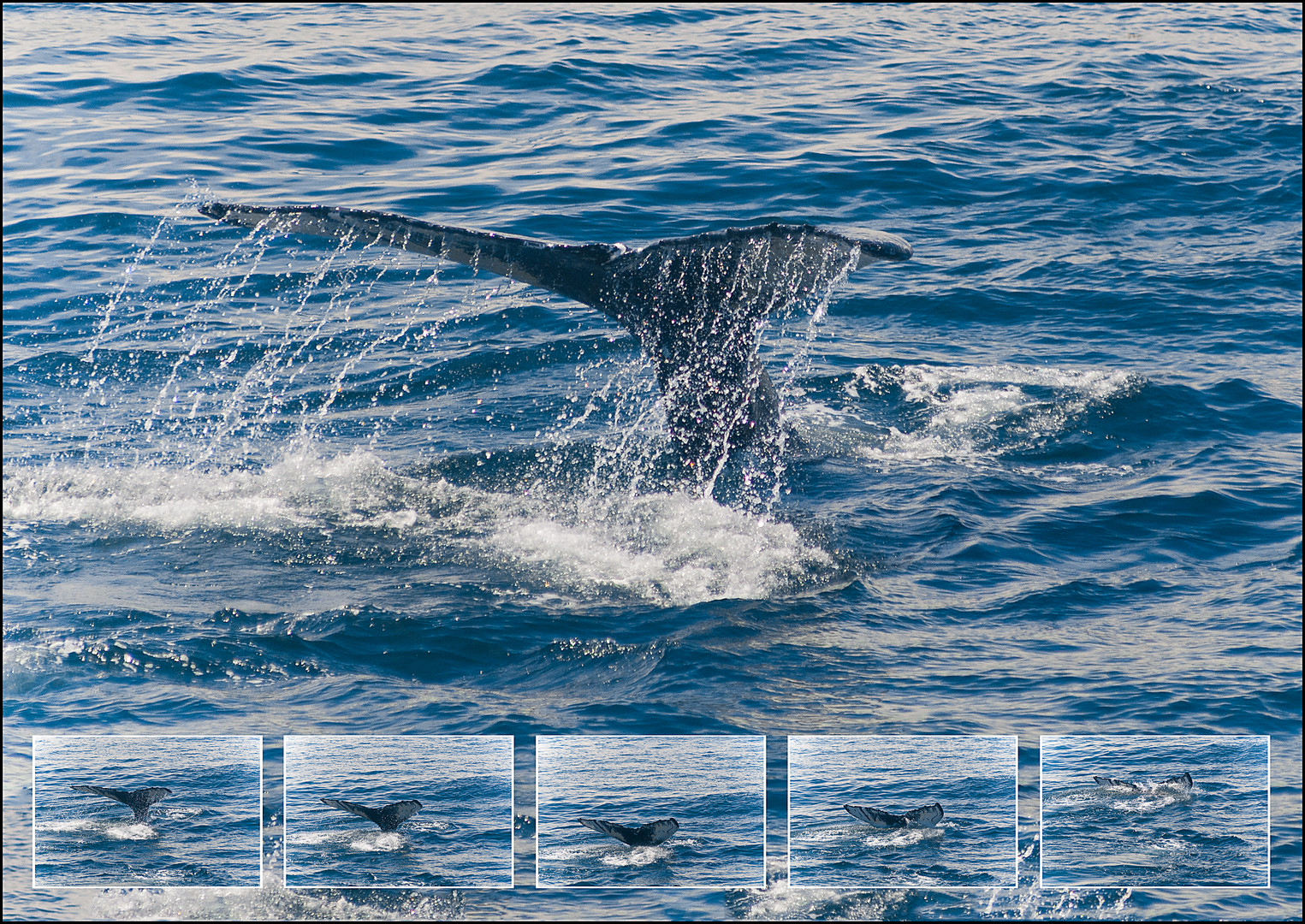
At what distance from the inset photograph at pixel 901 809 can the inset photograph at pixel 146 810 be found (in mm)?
2668

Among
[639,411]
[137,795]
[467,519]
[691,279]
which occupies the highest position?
[691,279]

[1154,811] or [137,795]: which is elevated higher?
[137,795]

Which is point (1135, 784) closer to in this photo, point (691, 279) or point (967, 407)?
point (691, 279)

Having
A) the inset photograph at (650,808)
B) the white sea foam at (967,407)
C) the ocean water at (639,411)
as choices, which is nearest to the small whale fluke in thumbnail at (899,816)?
the ocean water at (639,411)

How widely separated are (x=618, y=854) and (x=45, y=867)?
9.25 feet

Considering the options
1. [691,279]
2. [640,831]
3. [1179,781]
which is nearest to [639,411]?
[691,279]

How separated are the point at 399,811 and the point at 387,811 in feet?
0.20

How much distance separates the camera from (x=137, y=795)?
6566 millimetres

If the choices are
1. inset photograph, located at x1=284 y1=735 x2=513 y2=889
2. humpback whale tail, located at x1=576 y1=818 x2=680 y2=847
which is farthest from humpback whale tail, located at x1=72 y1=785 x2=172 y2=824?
humpback whale tail, located at x1=576 y1=818 x2=680 y2=847

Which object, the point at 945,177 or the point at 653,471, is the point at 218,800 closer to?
the point at 653,471

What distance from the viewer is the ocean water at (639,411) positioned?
679 cm

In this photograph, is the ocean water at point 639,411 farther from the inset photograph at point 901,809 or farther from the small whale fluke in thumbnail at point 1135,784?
the small whale fluke in thumbnail at point 1135,784

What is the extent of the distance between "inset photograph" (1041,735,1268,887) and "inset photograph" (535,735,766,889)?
147 cm

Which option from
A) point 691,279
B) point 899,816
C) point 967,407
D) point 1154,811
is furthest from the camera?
point 967,407
